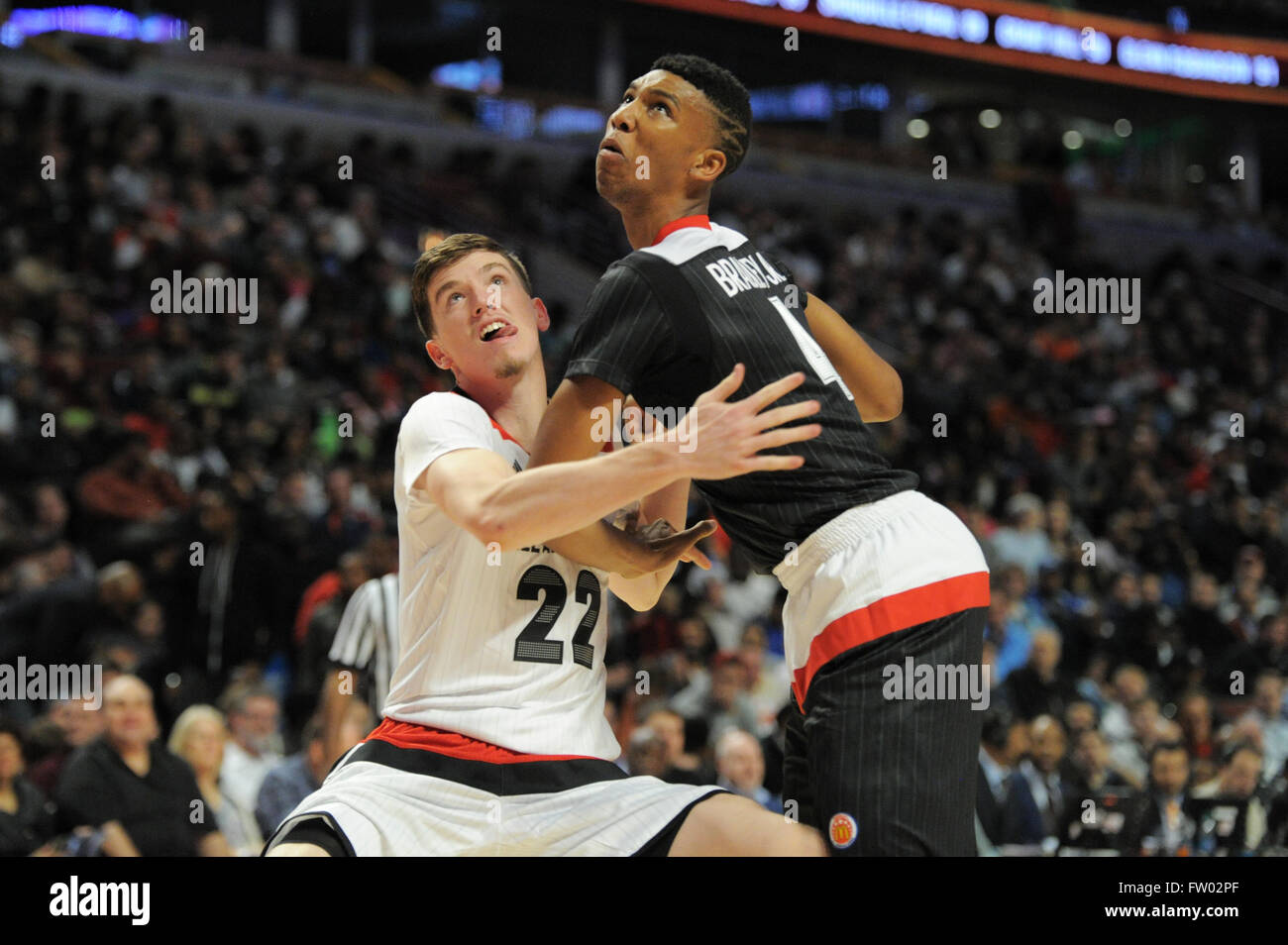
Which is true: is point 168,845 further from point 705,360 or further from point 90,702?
point 705,360

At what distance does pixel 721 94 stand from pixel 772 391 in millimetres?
936

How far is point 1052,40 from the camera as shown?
75.1ft

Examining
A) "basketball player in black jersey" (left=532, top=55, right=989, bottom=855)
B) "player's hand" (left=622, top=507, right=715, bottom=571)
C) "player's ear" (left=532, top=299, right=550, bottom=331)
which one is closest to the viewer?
"basketball player in black jersey" (left=532, top=55, right=989, bottom=855)

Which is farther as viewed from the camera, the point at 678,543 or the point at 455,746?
the point at 678,543

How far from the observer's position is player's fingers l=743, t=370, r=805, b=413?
2.95 metres

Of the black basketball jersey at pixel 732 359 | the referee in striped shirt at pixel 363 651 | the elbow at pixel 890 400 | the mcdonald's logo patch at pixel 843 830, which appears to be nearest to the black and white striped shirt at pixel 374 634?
the referee in striped shirt at pixel 363 651

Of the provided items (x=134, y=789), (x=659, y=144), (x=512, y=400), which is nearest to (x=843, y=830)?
(x=512, y=400)

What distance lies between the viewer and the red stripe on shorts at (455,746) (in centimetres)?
326

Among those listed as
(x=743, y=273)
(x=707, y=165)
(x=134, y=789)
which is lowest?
(x=134, y=789)

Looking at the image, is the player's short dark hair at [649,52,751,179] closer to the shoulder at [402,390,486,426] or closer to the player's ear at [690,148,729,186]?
the player's ear at [690,148,729,186]

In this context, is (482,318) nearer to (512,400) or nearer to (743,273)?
(512,400)

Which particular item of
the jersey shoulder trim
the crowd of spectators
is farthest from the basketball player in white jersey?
the crowd of spectators

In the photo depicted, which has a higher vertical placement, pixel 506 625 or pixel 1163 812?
pixel 506 625

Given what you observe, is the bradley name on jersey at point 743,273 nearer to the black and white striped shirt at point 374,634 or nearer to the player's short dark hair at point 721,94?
the player's short dark hair at point 721,94
